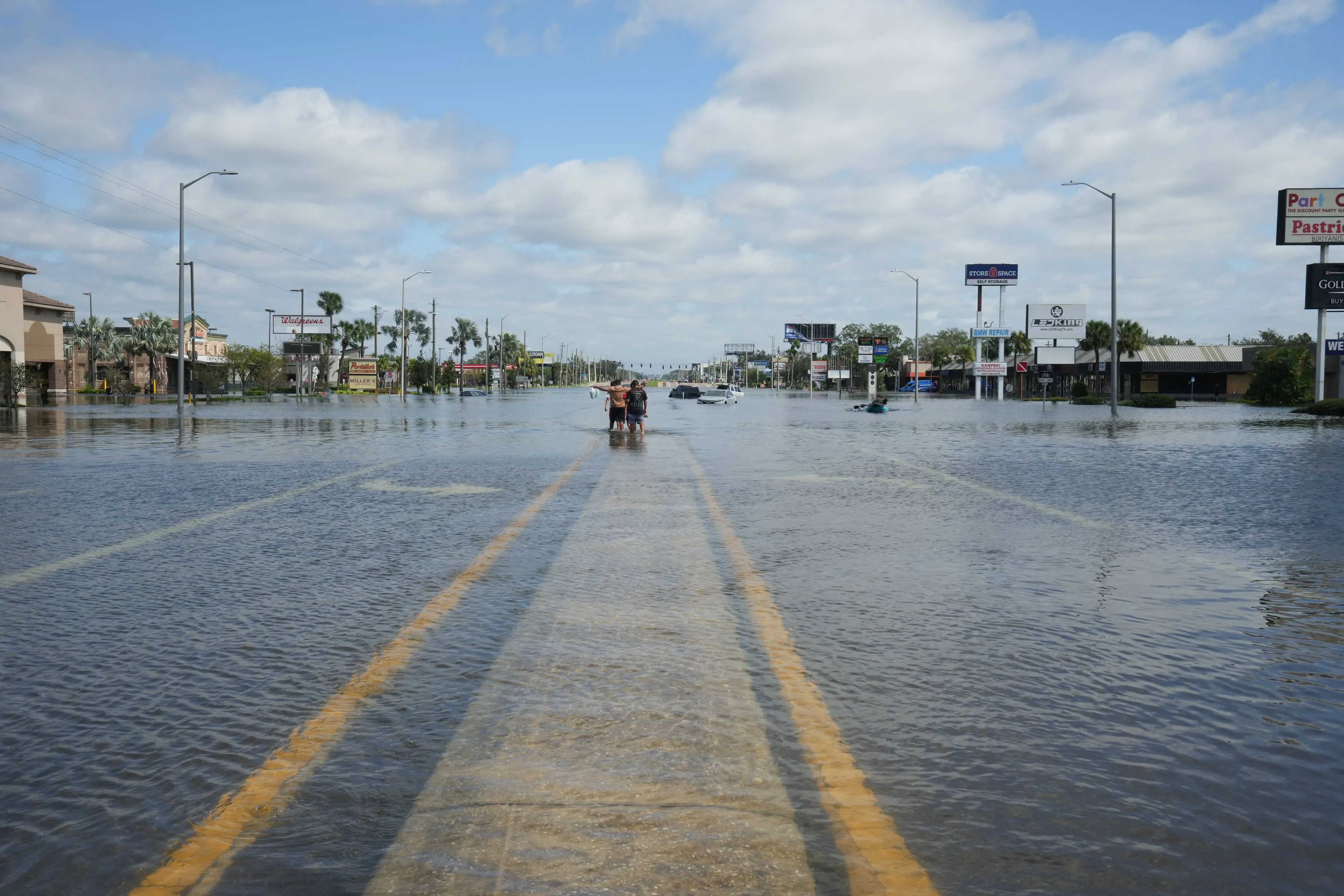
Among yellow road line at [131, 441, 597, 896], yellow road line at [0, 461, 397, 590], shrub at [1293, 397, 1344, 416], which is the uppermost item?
shrub at [1293, 397, 1344, 416]

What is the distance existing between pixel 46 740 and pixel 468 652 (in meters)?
2.15

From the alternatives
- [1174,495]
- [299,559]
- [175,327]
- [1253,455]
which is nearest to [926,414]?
[1253,455]

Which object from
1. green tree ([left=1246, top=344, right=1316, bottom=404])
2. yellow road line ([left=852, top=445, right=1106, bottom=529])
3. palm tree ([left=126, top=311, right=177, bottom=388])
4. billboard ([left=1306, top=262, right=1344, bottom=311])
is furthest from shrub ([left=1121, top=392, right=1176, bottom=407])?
palm tree ([left=126, top=311, right=177, bottom=388])

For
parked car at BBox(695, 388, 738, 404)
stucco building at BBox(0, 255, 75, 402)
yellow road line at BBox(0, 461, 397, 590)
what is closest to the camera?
yellow road line at BBox(0, 461, 397, 590)

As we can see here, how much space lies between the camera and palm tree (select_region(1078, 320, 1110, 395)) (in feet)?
355

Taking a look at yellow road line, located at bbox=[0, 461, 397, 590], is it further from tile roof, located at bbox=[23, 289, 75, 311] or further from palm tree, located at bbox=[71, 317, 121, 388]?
palm tree, located at bbox=[71, 317, 121, 388]

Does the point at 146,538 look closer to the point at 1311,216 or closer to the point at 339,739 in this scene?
the point at 339,739

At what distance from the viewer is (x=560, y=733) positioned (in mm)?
4859

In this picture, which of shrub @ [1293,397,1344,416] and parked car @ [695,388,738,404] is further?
parked car @ [695,388,738,404]

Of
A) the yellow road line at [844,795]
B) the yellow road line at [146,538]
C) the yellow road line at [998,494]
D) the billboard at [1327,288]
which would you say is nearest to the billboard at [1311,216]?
the billboard at [1327,288]

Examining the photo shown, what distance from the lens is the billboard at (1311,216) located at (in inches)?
2467

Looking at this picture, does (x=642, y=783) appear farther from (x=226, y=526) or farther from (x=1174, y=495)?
(x=1174, y=495)

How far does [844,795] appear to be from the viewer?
4176 millimetres

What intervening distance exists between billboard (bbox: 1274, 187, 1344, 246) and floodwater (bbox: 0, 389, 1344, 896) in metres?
57.0
